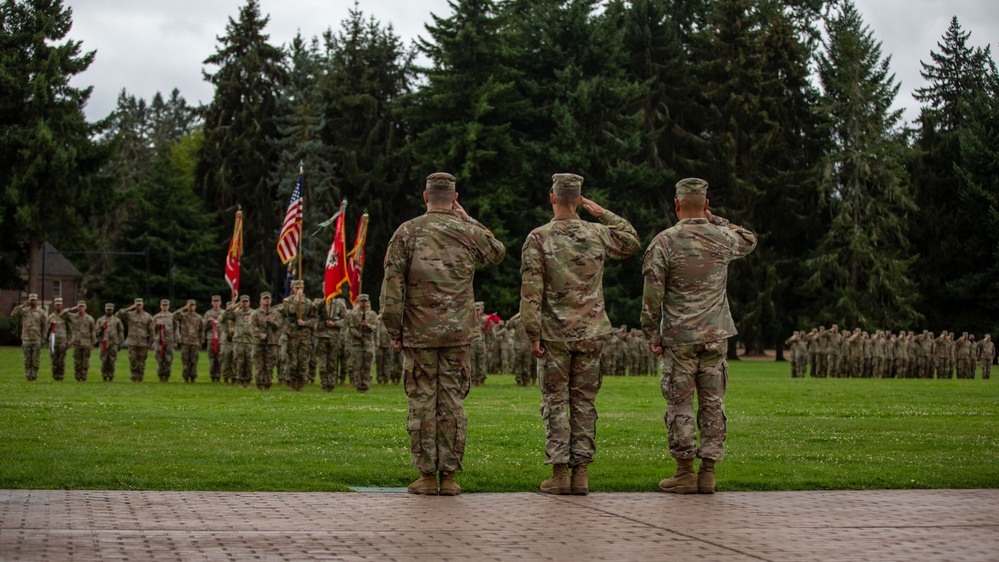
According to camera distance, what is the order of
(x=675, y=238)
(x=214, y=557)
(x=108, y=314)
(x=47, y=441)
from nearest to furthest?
(x=214, y=557) → (x=675, y=238) → (x=47, y=441) → (x=108, y=314)

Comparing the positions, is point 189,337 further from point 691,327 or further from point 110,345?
point 691,327

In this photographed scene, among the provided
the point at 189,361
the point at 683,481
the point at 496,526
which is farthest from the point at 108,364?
the point at 496,526

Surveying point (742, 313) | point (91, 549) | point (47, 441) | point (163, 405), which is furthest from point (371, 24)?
point (91, 549)

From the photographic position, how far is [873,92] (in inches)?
2736

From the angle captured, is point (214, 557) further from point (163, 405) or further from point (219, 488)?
point (163, 405)

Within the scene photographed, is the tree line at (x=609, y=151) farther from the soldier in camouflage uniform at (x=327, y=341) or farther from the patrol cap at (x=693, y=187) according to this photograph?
the patrol cap at (x=693, y=187)

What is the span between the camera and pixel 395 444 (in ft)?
44.2

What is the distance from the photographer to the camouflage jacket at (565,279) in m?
10.0

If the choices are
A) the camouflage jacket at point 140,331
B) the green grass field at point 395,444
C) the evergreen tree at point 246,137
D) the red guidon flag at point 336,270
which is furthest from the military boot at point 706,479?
the evergreen tree at point 246,137

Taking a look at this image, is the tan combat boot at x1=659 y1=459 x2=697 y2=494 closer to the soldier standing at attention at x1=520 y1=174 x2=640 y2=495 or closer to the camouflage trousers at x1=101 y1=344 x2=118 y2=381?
the soldier standing at attention at x1=520 y1=174 x2=640 y2=495

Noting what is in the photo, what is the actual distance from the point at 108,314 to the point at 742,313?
4217 centimetres

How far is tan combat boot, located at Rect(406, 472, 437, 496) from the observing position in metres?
9.55

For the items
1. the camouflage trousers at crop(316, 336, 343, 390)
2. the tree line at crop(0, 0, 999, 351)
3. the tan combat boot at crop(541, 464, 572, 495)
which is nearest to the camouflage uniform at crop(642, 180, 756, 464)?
the tan combat boot at crop(541, 464, 572, 495)

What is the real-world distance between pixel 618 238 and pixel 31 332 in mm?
24425
